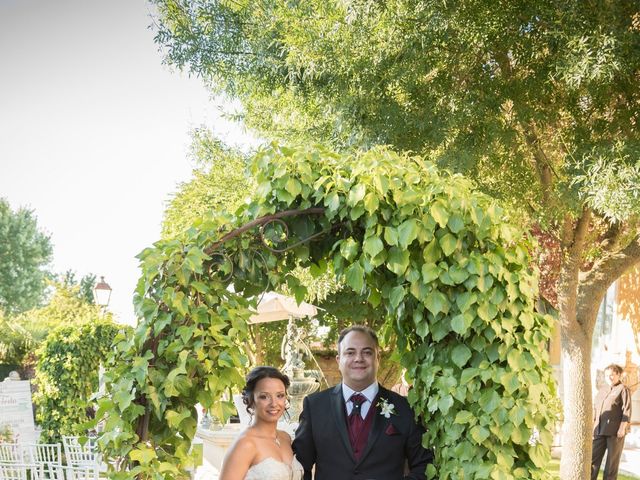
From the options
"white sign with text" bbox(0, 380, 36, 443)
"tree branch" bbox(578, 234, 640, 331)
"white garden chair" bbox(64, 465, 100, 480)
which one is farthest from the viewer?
"white sign with text" bbox(0, 380, 36, 443)

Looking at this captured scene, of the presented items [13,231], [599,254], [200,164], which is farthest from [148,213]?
[599,254]

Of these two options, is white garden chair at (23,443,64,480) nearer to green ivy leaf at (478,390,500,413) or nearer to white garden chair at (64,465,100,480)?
white garden chair at (64,465,100,480)

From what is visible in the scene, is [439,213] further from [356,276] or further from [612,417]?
[612,417]

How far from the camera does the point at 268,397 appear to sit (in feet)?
13.3

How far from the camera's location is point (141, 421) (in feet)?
12.1

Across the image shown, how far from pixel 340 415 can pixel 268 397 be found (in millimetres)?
371

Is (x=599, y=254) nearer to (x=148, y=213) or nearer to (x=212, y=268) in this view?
(x=212, y=268)

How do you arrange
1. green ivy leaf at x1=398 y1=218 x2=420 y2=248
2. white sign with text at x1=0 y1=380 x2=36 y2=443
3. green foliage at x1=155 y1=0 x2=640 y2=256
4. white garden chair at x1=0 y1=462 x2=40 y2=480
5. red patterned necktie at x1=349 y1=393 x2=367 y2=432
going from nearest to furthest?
green ivy leaf at x1=398 y1=218 x2=420 y2=248
red patterned necktie at x1=349 y1=393 x2=367 y2=432
white garden chair at x1=0 y1=462 x2=40 y2=480
green foliage at x1=155 y1=0 x2=640 y2=256
white sign with text at x1=0 y1=380 x2=36 y2=443

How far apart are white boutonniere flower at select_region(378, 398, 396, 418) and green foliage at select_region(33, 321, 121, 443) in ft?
37.1

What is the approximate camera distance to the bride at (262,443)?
13.1 ft

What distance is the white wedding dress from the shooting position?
3969mm

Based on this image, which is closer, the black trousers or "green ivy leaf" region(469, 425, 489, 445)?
"green ivy leaf" region(469, 425, 489, 445)

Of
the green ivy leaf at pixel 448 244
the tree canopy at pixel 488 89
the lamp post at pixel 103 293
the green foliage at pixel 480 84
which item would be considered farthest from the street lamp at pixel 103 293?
the green ivy leaf at pixel 448 244

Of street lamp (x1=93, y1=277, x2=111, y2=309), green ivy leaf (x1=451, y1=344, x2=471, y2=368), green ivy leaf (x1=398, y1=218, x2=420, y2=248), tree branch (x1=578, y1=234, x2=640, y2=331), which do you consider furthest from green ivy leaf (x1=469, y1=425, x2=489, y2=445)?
street lamp (x1=93, y1=277, x2=111, y2=309)
